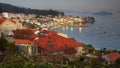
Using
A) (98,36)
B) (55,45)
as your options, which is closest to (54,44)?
(55,45)

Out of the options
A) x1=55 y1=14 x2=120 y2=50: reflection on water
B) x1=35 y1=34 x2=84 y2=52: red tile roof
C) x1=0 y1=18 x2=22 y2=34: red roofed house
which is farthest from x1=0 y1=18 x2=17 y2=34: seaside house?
x1=55 y1=14 x2=120 y2=50: reflection on water

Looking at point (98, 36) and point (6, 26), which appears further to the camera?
point (98, 36)

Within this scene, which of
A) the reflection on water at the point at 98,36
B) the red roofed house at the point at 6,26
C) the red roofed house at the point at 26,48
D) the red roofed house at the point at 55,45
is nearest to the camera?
the red roofed house at the point at 26,48

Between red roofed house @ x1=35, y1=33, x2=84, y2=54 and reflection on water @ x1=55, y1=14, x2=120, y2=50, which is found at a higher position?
red roofed house @ x1=35, y1=33, x2=84, y2=54

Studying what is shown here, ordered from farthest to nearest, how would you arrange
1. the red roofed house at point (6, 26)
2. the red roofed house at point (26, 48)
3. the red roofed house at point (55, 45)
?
the red roofed house at point (6, 26), the red roofed house at point (55, 45), the red roofed house at point (26, 48)

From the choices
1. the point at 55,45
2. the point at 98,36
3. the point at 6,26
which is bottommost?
the point at 98,36

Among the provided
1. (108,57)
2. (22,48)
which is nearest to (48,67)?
(22,48)

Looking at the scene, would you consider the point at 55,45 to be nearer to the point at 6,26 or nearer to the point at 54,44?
the point at 54,44

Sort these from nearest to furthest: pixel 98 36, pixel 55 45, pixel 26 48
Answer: pixel 26 48
pixel 55 45
pixel 98 36

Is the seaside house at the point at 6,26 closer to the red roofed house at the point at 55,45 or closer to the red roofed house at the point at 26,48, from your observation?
the red roofed house at the point at 55,45

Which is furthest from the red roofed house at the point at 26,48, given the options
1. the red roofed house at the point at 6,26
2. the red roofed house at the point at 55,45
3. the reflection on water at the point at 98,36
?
the reflection on water at the point at 98,36

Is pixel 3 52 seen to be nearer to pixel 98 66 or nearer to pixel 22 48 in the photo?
pixel 22 48

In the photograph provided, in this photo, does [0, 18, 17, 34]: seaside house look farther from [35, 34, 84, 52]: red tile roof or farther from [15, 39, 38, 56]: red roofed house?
[15, 39, 38, 56]: red roofed house
